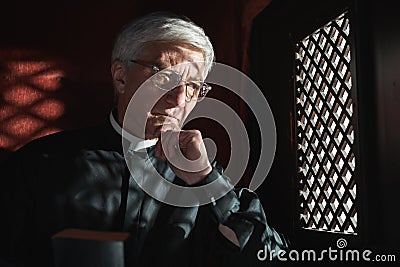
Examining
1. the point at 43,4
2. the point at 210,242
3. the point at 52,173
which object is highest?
the point at 43,4

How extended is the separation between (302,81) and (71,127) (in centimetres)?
63

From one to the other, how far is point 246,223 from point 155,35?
0.47 metres

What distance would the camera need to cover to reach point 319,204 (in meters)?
1.38

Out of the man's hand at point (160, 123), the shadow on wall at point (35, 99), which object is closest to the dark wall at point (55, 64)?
the shadow on wall at point (35, 99)

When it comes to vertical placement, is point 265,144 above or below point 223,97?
below

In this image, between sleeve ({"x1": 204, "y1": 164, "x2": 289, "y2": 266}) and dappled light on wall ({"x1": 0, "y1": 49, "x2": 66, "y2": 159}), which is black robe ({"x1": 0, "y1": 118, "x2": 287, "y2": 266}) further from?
dappled light on wall ({"x1": 0, "y1": 49, "x2": 66, "y2": 159})

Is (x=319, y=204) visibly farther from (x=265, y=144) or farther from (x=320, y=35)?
(x=320, y=35)

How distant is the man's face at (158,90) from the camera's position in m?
1.32

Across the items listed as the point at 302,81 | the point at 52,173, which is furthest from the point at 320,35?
the point at 52,173

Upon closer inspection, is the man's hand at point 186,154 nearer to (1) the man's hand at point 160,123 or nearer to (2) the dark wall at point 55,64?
(1) the man's hand at point 160,123
